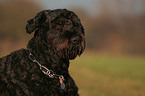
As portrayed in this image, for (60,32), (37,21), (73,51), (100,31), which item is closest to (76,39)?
(73,51)

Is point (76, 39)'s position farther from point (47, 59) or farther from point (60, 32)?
point (47, 59)

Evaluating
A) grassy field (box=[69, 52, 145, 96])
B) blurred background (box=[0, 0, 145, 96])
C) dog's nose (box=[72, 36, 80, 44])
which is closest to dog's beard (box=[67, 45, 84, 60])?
dog's nose (box=[72, 36, 80, 44])

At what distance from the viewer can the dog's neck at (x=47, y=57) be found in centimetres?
476

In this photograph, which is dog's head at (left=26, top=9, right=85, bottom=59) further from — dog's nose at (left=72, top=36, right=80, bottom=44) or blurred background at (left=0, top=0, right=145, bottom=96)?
blurred background at (left=0, top=0, right=145, bottom=96)

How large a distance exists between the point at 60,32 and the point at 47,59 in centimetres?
58

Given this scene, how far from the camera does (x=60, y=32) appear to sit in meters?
4.82

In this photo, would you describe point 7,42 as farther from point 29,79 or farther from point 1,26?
point 29,79

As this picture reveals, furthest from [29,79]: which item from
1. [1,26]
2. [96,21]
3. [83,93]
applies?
[96,21]

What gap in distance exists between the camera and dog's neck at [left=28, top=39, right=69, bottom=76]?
15.6 feet

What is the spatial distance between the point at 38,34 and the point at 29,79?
90 centimetres

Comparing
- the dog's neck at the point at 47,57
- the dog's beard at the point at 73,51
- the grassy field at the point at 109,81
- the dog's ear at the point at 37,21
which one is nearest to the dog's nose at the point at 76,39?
the dog's beard at the point at 73,51

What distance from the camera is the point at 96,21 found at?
70.7 m

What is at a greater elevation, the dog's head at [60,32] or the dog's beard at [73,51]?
the dog's head at [60,32]

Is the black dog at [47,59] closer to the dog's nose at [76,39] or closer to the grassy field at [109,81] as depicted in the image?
the dog's nose at [76,39]
